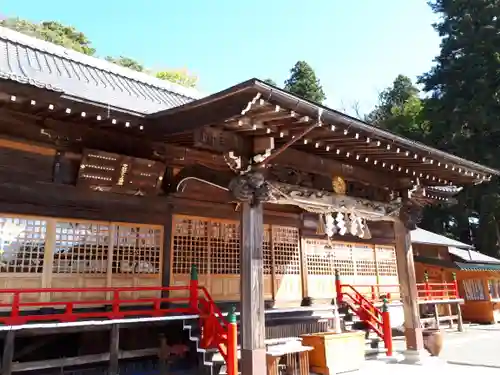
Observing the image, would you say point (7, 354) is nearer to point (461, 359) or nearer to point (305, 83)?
point (461, 359)

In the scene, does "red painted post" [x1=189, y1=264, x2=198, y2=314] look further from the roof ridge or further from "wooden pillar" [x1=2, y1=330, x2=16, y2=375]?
the roof ridge

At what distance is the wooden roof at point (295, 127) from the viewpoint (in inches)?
223

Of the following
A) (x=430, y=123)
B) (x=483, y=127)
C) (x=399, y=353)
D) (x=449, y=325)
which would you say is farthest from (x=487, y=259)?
(x=399, y=353)

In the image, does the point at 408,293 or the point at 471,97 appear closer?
the point at 408,293

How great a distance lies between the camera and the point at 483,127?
27.1 metres

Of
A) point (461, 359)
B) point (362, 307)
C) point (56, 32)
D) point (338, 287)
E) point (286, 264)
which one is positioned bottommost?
point (461, 359)

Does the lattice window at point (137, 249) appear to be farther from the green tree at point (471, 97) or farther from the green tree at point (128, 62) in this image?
the green tree at point (128, 62)

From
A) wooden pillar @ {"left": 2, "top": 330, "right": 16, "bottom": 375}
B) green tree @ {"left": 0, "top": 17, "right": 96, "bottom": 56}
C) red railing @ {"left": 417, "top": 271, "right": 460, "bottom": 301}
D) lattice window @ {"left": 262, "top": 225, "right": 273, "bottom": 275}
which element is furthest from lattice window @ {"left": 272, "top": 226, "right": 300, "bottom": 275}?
green tree @ {"left": 0, "top": 17, "right": 96, "bottom": 56}

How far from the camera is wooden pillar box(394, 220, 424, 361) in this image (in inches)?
385

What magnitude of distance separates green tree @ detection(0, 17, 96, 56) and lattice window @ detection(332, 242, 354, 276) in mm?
37038

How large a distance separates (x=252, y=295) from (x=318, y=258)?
6227mm

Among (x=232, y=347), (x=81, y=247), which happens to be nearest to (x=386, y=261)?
(x=232, y=347)

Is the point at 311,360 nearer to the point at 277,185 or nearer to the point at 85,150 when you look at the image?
the point at 277,185

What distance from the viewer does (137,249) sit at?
847 cm
